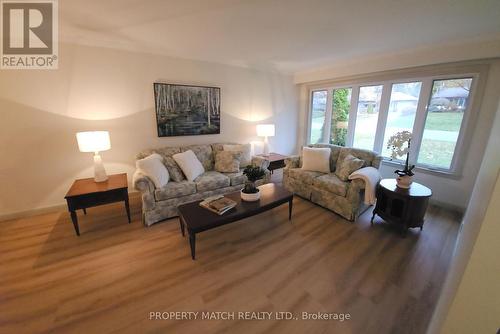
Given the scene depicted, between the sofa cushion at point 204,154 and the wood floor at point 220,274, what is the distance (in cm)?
113

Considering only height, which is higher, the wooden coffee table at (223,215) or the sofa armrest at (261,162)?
the sofa armrest at (261,162)

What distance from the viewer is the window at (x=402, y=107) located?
3373 mm

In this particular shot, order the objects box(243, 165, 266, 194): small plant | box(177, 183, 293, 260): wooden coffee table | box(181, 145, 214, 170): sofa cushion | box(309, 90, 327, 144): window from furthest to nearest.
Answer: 1. box(309, 90, 327, 144): window
2. box(181, 145, 214, 170): sofa cushion
3. box(243, 165, 266, 194): small plant
4. box(177, 183, 293, 260): wooden coffee table

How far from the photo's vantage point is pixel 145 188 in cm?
253

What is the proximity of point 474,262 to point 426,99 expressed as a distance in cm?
378

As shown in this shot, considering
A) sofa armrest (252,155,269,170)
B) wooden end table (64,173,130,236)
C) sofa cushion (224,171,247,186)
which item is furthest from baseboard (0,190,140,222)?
sofa armrest (252,155,269,170)

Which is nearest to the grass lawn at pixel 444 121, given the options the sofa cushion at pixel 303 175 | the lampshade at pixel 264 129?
the sofa cushion at pixel 303 175

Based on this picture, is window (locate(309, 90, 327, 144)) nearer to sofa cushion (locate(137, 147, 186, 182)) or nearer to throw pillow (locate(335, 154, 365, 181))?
throw pillow (locate(335, 154, 365, 181))

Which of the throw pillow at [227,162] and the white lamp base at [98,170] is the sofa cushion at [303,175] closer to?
the throw pillow at [227,162]

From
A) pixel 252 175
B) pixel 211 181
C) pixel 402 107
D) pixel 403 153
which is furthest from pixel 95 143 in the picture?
pixel 402 107

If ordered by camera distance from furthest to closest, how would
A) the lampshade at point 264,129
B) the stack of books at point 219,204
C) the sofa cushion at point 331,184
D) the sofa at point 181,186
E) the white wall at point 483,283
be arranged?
1. the lampshade at point 264,129
2. the sofa cushion at point 331,184
3. the sofa at point 181,186
4. the stack of books at point 219,204
5. the white wall at point 483,283

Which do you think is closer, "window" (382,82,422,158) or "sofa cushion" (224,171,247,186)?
"sofa cushion" (224,171,247,186)

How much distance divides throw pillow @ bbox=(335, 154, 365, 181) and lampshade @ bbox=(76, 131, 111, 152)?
3303 millimetres

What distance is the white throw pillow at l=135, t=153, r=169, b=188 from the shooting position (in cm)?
262
